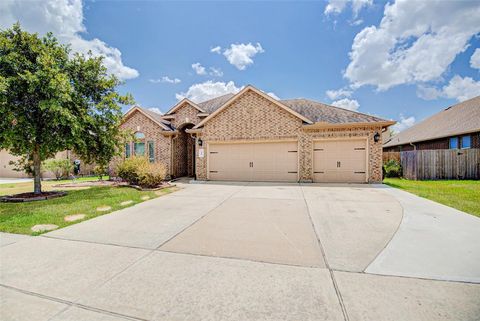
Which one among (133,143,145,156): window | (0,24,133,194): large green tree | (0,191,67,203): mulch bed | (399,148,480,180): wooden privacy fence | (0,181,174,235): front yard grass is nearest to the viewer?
(0,181,174,235): front yard grass

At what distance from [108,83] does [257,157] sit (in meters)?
7.88

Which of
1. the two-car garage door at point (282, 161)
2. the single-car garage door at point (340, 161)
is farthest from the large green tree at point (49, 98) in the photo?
the single-car garage door at point (340, 161)

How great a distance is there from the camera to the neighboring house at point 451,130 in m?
14.0

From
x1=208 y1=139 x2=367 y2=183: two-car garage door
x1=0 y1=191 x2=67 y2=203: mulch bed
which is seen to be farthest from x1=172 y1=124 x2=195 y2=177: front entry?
x1=0 y1=191 x2=67 y2=203: mulch bed

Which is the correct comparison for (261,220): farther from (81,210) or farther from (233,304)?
(81,210)

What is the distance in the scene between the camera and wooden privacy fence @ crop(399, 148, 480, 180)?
12445 millimetres

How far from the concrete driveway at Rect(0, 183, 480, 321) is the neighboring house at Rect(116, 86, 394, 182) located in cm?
596

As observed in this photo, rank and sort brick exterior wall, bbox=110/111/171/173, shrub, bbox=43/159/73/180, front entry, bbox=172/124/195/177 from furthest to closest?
front entry, bbox=172/124/195/177, shrub, bbox=43/159/73/180, brick exterior wall, bbox=110/111/171/173

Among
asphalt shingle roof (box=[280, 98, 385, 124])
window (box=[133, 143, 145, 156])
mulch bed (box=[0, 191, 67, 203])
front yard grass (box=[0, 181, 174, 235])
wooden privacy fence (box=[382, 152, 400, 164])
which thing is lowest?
front yard grass (box=[0, 181, 174, 235])

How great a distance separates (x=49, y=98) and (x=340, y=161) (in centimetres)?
1249

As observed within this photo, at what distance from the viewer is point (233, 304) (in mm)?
2066

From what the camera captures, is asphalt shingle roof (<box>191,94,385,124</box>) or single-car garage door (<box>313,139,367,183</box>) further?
asphalt shingle roof (<box>191,94,385,124</box>)

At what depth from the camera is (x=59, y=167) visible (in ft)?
46.9

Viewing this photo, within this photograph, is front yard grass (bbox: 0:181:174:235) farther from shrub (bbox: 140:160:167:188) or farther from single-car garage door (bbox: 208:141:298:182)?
single-car garage door (bbox: 208:141:298:182)
